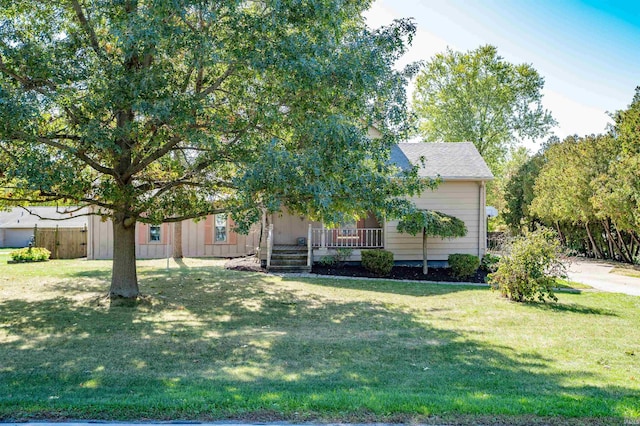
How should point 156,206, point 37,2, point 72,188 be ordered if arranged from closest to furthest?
1. point 72,188
2. point 37,2
3. point 156,206

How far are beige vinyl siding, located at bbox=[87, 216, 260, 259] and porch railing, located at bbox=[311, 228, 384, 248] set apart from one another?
5.02 metres

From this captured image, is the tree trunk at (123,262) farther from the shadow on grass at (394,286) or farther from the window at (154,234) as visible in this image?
the window at (154,234)

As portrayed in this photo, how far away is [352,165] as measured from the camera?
27.9 feet

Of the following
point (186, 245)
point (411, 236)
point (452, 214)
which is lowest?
point (186, 245)

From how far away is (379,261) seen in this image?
50.9 feet

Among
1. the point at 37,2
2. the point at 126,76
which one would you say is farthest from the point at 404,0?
the point at 37,2

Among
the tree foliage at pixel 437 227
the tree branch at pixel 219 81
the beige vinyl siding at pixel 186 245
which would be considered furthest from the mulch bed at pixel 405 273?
the tree branch at pixel 219 81

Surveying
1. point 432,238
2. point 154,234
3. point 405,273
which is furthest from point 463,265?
point 154,234

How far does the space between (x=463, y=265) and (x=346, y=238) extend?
471 cm

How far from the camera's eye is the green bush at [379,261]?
15516 millimetres

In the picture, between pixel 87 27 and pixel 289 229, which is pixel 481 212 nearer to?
pixel 289 229

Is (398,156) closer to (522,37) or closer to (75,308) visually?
(522,37)

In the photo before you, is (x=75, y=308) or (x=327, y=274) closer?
(x=75, y=308)

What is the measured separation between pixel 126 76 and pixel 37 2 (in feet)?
9.79
